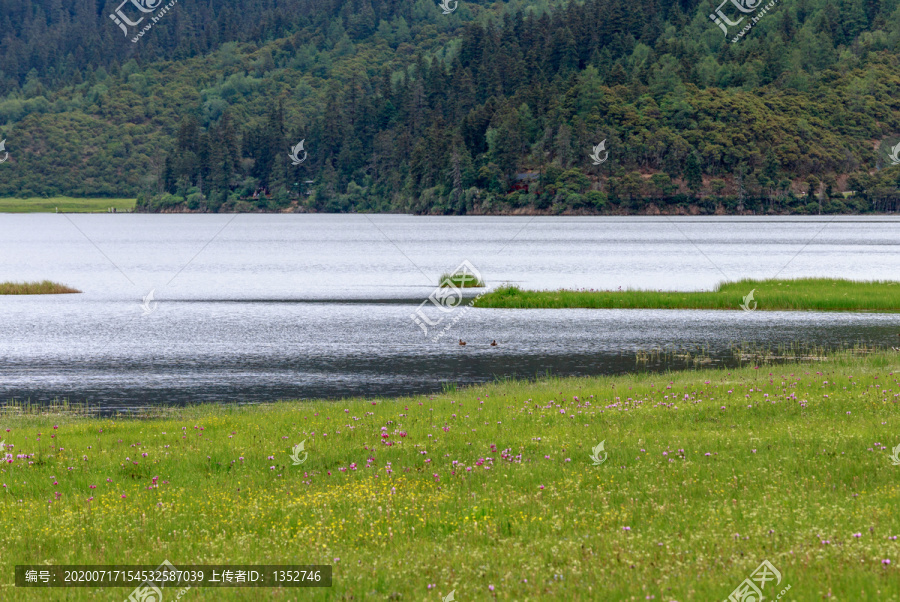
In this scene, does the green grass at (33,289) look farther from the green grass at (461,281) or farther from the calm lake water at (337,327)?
the green grass at (461,281)

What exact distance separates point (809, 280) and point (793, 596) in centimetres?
6717

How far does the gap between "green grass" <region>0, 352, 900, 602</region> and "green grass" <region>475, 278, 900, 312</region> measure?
3802 cm

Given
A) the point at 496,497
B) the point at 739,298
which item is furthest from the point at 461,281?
the point at 496,497

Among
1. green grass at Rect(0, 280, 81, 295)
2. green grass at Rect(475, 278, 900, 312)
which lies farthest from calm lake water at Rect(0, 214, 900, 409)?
green grass at Rect(0, 280, 81, 295)

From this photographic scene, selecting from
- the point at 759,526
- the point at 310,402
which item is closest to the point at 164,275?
the point at 310,402

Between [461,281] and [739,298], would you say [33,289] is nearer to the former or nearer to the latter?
[461,281]

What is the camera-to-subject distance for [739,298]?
228 feet

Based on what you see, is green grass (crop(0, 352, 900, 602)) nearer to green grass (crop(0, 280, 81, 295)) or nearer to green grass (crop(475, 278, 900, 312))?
green grass (crop(475, 278, 900, 312))

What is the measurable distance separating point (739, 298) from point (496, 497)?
54611 millimetres

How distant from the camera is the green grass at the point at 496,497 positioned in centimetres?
1393

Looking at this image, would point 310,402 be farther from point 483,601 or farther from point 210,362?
point 483,601

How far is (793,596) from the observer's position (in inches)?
500

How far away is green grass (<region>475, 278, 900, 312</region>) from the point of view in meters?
65.8

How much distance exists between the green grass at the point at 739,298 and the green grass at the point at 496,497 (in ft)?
125
